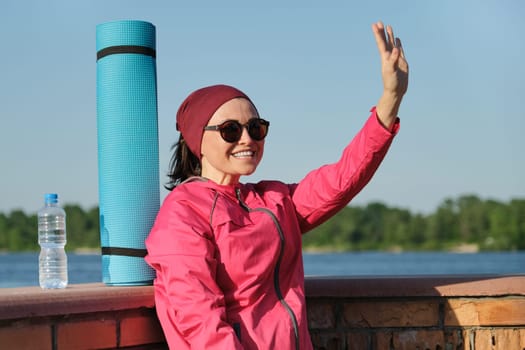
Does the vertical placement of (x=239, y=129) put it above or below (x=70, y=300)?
above

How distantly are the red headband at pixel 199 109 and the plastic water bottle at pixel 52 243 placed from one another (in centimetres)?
55

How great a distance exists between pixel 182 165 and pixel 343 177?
2.07ft

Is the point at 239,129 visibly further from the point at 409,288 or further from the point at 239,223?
the point at 409,288

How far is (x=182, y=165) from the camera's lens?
11.4 feet

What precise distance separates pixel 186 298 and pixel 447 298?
49.8 inches

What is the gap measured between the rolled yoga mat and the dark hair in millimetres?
80

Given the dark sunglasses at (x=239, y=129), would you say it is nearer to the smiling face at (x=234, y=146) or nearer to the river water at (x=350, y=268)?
the smiling face at (x=234, y=146)

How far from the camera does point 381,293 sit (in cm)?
368

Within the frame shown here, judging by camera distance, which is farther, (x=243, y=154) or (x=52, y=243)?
(x=52, y=243)

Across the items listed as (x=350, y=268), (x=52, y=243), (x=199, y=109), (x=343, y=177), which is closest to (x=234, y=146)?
(x=199, y=109)

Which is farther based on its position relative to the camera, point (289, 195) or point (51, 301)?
point (289, 195)

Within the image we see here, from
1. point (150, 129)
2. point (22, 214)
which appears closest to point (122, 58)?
point (150, 129)

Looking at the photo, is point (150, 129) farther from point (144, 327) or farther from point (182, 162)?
point (144, 327)

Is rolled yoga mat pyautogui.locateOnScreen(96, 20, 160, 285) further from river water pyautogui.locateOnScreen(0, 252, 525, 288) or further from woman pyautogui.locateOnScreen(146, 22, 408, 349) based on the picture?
river water pyautogui.locateOnScreen(0, 252, 525, 288)
